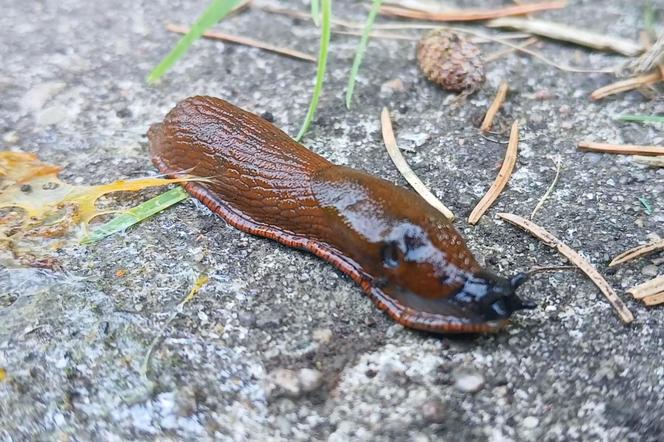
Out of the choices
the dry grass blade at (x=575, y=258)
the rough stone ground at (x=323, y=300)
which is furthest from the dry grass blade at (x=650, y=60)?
the dry grass blade at (x=575, y=258)

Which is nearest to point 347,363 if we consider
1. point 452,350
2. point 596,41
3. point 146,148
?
point 452,350

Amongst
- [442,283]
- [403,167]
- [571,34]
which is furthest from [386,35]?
[442,283]

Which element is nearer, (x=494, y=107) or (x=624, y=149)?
(x=624, y=149)

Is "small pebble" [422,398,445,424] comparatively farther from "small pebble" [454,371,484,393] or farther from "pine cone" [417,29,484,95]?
"pine cone" [417,29,484,95]

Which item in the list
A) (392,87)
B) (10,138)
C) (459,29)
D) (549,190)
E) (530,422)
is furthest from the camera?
(459,29)

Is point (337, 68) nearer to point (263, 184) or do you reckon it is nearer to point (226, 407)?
point (263, 184)

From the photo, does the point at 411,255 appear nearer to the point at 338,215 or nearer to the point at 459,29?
the point at 338,215

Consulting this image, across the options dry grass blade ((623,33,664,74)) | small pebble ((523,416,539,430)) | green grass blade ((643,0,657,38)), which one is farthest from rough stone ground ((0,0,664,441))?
green grass blade ((643,0,657,38))
